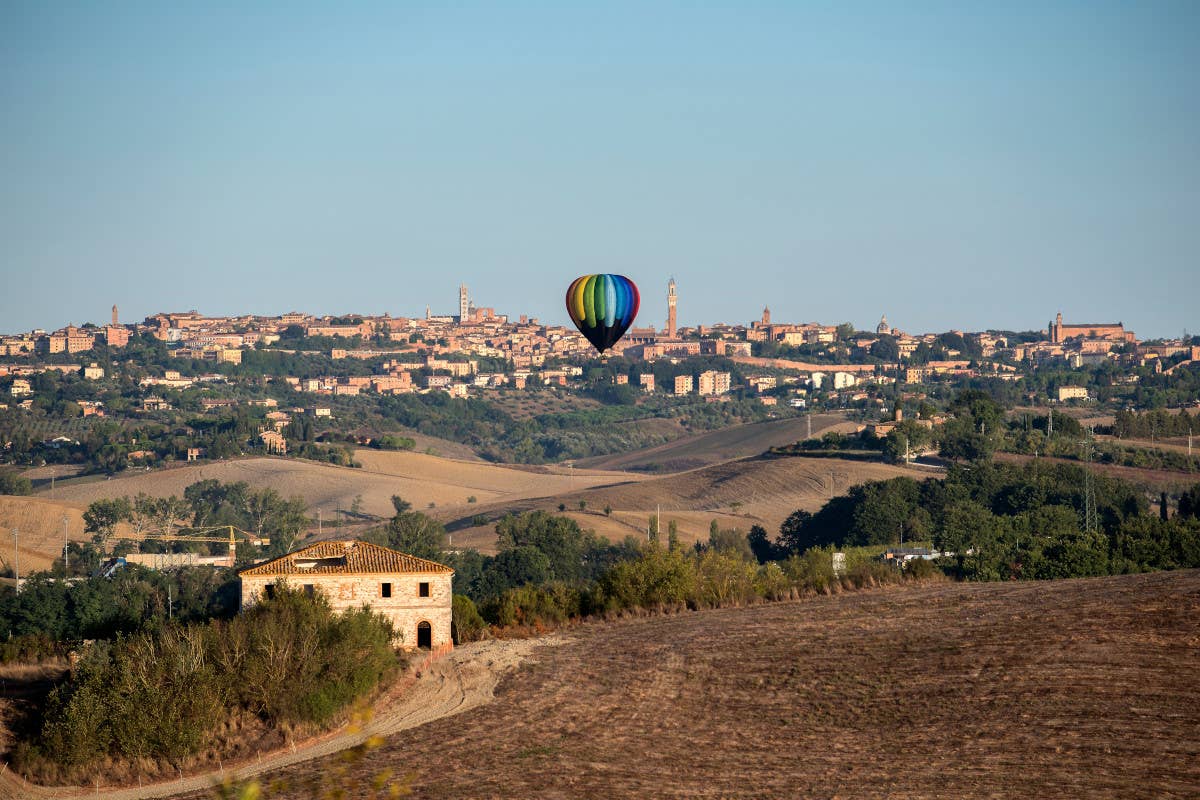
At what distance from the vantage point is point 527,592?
44719mm

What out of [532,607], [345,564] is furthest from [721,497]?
[345,564]

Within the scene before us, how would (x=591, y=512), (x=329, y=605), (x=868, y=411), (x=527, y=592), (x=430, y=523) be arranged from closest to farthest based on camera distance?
(x=329, y=605) < (x=527, y=592) < (x=430, y=523) < (x=591, y=512) < (x=868, y=411)

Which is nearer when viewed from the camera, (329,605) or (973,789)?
(973,789)

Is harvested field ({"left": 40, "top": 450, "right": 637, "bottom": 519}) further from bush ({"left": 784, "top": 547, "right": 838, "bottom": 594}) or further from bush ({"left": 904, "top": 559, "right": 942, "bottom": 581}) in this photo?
bush ({"left": 904, "top": 559, "right": 942, "bottom": 581})

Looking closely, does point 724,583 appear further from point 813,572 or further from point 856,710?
point 856,710

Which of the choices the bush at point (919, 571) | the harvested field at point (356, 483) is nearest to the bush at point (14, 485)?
the harvested field at point (356, 483)

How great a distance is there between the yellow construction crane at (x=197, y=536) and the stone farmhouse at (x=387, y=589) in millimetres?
43721

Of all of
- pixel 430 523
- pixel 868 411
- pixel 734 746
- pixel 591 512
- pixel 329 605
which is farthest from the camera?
pixel 868 411

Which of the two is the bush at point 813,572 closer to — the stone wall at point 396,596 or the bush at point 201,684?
the stone wall at point 396,596

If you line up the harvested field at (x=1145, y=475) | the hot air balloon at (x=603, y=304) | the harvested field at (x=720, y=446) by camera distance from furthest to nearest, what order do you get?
the harvested field at (x=720, y=446) → the harvested field at (x=1145, y=475) → the hot air balloon at (x=603, y=304)

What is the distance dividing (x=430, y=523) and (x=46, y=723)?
2220 inches

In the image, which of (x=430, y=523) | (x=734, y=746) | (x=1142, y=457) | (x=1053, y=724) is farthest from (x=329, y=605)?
(x=1142, y=457)

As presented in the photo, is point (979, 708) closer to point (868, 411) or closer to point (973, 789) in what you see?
point (973, 789)

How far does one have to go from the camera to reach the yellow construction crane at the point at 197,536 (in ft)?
288
